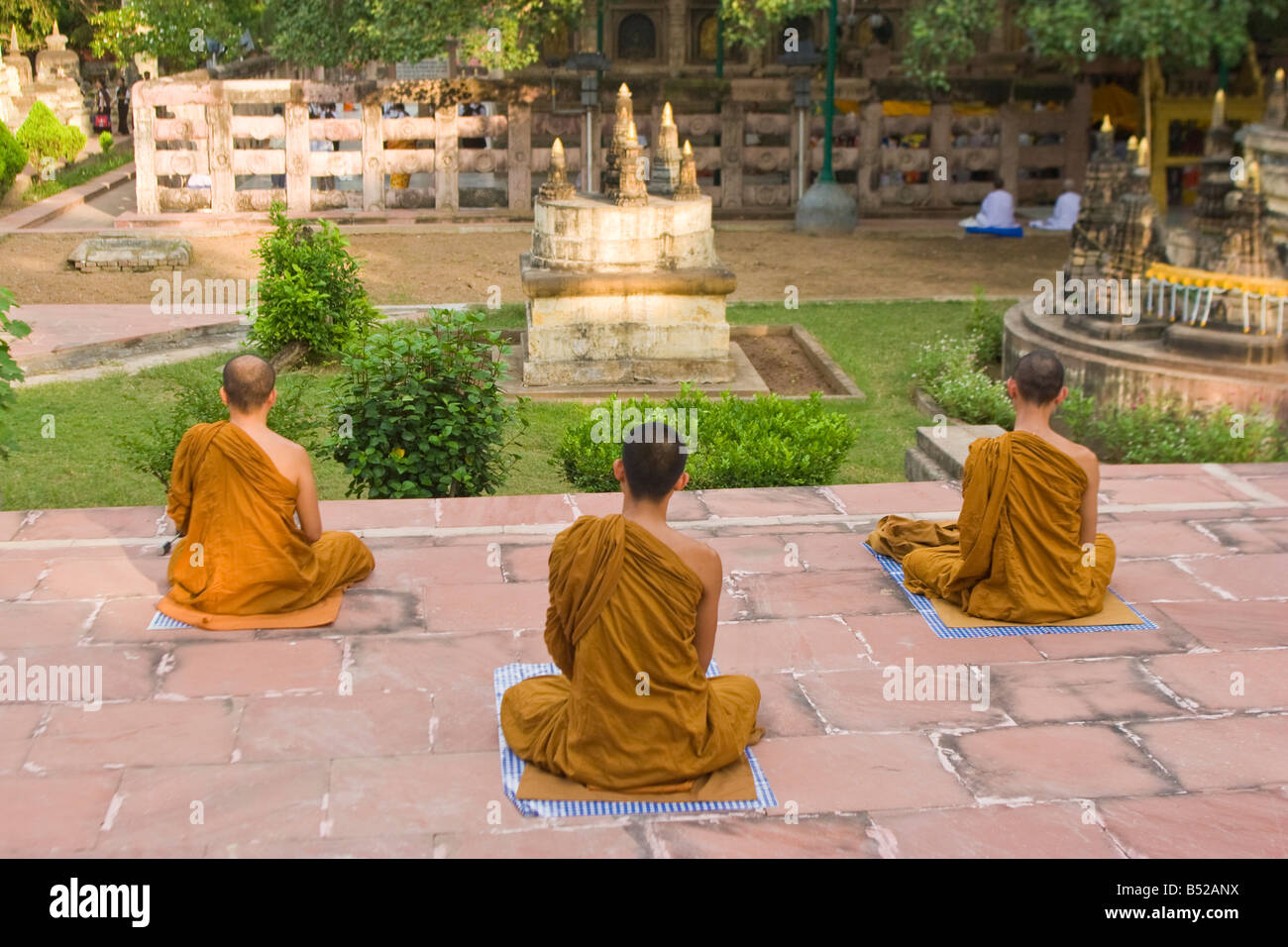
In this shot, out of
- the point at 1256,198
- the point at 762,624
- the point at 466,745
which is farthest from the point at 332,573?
the point at 1256,198

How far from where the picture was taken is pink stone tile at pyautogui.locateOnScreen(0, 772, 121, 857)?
4.09m

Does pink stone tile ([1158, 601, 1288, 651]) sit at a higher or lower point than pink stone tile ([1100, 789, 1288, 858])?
higher

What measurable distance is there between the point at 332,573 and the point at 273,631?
1.22ft

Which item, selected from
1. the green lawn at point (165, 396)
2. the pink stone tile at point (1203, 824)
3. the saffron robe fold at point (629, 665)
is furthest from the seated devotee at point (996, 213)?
the saffron robe fold at point (629, 665)

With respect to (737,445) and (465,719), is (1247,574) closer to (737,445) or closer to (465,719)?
(737,445)

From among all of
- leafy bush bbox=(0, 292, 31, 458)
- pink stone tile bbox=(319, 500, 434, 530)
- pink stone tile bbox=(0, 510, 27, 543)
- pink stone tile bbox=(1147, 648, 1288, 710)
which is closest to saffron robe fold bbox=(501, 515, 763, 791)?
pink stone tile bbox=(1147, 648, 1288, 710)

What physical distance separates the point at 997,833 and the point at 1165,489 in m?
3.60

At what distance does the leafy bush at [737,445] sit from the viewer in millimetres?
7793

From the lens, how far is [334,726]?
480cm

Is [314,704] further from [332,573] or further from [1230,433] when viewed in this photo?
[1230,433]

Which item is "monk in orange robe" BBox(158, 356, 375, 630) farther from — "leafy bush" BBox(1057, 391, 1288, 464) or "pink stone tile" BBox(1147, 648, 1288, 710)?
"leafy bush" BBox(1057, 391, 1288, 464)

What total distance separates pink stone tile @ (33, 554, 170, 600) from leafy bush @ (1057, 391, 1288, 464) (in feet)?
18.5

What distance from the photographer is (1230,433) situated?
8.64 m

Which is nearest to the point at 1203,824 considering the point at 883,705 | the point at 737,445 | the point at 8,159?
the point at 883,705
